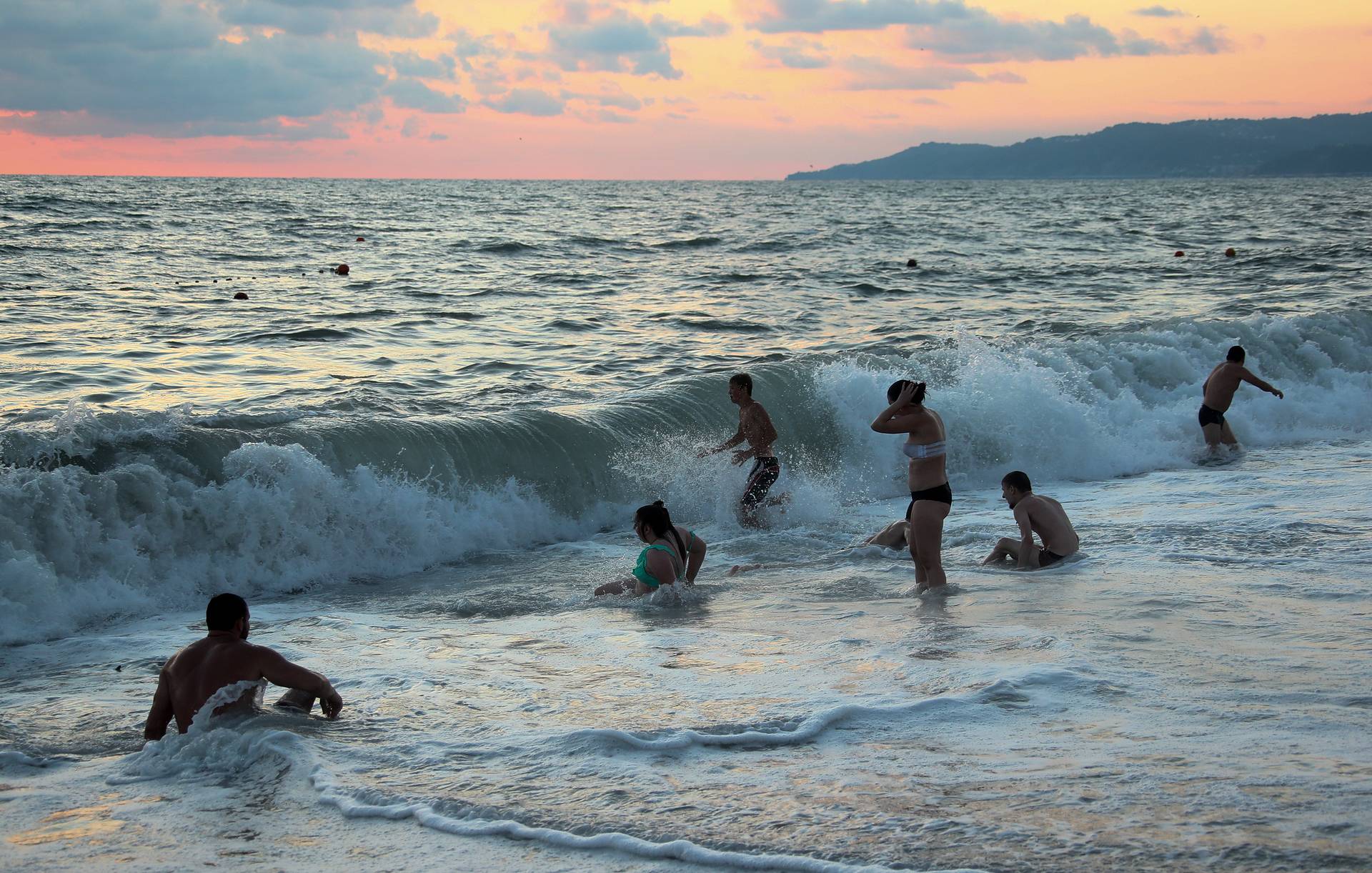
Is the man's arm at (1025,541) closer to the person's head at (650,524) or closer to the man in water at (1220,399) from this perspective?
the person's head at (650,524)

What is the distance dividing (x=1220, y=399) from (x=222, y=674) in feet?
42.1

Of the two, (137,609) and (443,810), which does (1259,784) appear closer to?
(443,810)

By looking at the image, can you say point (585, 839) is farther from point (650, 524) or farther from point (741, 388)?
point (741, 388)

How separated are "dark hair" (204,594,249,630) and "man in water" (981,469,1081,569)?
5874 millimetres

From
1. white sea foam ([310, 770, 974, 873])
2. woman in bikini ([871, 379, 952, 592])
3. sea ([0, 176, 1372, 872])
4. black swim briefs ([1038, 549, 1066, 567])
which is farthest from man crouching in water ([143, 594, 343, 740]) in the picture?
black swim briefs ([1038, 549, 1066, 567])

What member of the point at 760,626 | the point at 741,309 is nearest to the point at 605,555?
the point at 760,626

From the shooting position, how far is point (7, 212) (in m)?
36.6

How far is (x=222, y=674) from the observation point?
563 cm

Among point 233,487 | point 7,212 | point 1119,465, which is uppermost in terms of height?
point 7,212

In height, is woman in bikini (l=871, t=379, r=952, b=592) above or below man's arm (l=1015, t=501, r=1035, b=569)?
above

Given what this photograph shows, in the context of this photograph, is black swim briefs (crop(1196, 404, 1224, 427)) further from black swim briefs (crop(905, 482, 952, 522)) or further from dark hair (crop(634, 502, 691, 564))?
dark hair (crop(634, 502, 691, 564))

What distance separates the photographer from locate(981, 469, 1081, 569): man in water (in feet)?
29.8

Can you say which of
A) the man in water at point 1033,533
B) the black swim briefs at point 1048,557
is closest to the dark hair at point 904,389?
the man in water at point 1033,533

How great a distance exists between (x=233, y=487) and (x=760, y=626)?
199 inches
